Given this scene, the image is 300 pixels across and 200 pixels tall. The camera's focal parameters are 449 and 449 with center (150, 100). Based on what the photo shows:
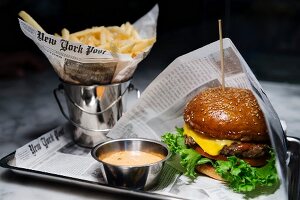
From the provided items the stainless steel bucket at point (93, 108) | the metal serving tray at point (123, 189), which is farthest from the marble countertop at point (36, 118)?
the stainless steel bucket at point (93, 108)

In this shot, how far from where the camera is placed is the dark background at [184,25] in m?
3.03

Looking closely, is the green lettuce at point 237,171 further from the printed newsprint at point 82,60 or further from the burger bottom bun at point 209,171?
the printed newsprint at point 82,60

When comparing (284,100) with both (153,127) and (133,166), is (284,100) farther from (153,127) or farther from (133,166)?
(133,166)

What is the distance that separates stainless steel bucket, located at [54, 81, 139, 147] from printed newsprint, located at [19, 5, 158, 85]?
3cm

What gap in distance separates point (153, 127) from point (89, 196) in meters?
0.41

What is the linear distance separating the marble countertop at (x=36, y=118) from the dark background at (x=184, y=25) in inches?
10.0

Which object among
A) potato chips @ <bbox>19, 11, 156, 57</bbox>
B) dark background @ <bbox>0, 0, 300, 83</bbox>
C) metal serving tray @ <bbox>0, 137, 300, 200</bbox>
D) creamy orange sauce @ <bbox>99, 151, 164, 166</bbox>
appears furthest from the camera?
dark background @ <bbox>0, 0, 300, 83</bbox>

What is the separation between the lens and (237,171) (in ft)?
4.16

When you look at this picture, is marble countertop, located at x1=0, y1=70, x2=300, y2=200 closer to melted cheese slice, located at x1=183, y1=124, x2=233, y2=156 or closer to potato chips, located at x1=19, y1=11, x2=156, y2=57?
melted cheese slice, located at x1=183, y1=124, x2=233, y2=156

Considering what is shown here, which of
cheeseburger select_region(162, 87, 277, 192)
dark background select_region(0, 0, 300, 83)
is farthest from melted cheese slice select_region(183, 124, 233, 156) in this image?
dark background select_region(0, 0, 300, 83)

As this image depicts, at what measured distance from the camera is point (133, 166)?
1.26 metres

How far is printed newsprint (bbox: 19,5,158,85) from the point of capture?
1.45 m

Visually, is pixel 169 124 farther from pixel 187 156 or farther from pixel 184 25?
pixel 184 25

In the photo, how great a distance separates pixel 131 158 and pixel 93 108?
296 millimetres
